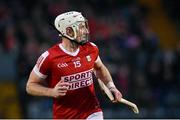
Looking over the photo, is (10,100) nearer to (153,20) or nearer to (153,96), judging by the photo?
(153,96)

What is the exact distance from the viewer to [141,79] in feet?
44.7

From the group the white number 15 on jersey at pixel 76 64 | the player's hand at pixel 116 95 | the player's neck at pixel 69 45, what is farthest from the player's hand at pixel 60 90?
the player's hand at pixel 116 95

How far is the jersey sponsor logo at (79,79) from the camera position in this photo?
7.89 m

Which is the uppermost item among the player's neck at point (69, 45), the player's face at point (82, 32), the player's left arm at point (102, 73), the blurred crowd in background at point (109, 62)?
the player's face at point (82, 32)

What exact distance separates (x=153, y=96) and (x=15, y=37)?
267 centimetres

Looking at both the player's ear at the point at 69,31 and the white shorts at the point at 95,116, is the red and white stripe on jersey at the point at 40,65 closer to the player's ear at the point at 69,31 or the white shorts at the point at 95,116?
the player's ear at the point at 69,31

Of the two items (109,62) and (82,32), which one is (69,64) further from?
(109,62)

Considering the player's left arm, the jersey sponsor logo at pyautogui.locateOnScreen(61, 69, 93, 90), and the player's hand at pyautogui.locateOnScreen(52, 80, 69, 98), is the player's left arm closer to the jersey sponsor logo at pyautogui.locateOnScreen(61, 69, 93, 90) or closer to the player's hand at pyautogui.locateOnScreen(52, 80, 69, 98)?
the jersey sponsor logo at pyautogui.locateOnScreen(61, 69, 93, 90)

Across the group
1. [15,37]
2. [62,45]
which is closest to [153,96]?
[15,37]

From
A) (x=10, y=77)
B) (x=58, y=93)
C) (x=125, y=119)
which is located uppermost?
(x=58, y=93)

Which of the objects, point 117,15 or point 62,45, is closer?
point 62,45

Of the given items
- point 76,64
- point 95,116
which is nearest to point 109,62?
point 95,116

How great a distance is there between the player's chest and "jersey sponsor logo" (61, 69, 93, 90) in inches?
1.8

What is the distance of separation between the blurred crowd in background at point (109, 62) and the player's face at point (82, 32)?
15.1 feet
